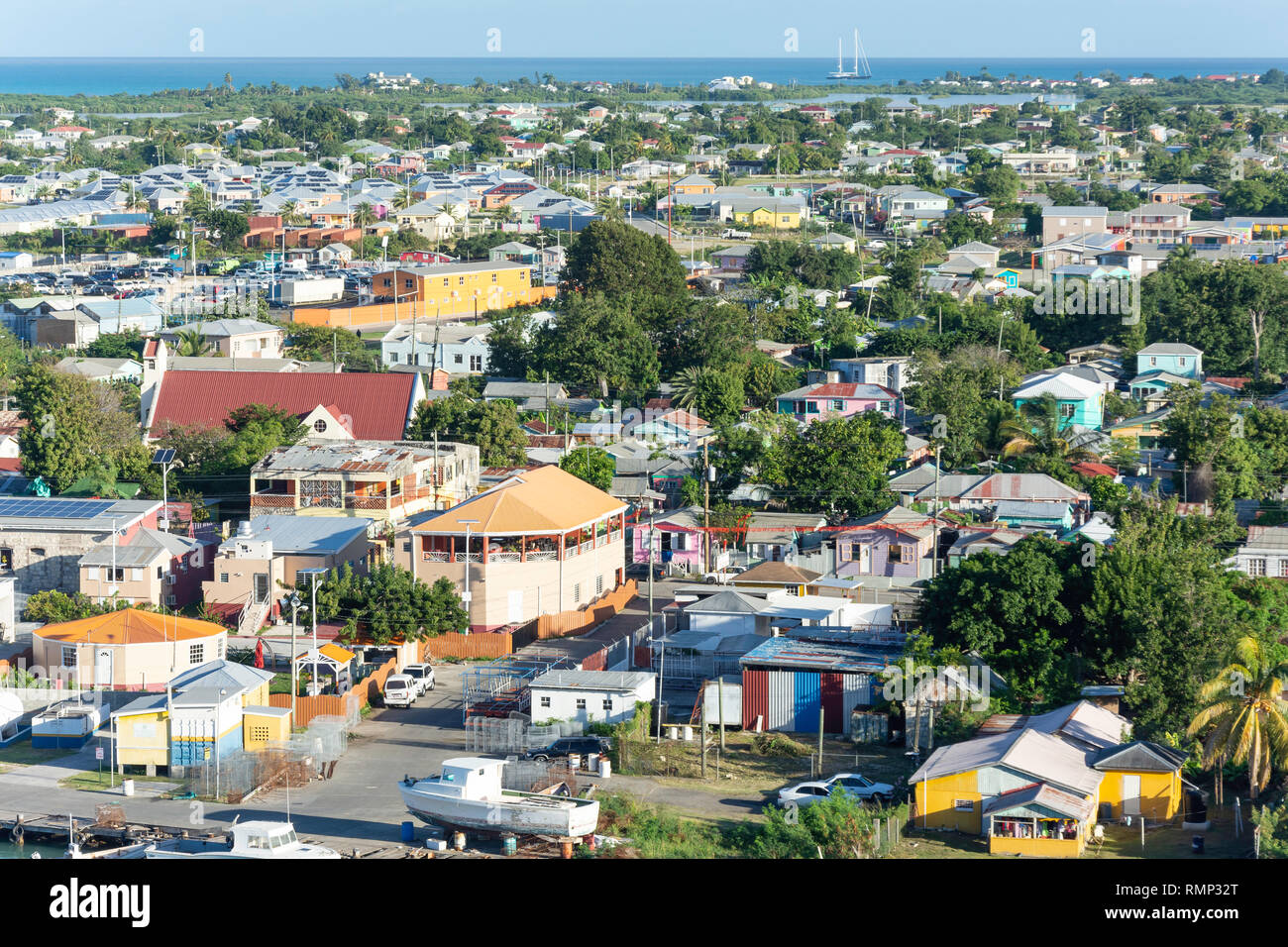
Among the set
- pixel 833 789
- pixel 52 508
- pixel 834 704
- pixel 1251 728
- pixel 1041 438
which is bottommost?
pixel 834 704

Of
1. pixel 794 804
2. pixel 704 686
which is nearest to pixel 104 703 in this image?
pixel 704 686

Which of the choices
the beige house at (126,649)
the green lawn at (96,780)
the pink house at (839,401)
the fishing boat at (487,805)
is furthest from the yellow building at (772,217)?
the fishing boat at (487,805)

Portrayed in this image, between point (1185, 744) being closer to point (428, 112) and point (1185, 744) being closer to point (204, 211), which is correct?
point (204, 211)

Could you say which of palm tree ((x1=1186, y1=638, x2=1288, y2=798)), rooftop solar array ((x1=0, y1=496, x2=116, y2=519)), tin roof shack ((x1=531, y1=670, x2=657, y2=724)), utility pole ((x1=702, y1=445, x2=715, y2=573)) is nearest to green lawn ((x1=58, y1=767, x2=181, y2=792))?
tin roof shack ((x1=531, y1=670, x2=657, y2=724))

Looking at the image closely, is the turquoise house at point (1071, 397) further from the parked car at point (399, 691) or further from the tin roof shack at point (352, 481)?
the parked car at point (399, 691)

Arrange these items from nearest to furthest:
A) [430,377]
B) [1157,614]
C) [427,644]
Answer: [1157,614]
[427,644]
[430,377]

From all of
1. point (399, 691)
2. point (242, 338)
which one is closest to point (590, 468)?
point (399, 691)

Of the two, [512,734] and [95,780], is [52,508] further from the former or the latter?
[512,734]
